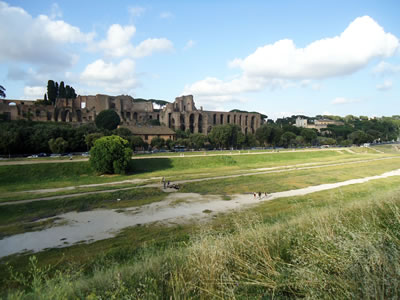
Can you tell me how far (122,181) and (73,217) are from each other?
10.5 metres

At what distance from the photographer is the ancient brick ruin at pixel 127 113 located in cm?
5759

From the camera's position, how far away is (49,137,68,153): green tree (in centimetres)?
3391

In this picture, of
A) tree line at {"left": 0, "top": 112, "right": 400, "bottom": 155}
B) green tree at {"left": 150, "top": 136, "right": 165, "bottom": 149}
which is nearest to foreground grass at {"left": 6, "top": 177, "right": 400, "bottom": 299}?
tree line at {"left": 0, "top": 112, "right": 400, "bottom": 155}

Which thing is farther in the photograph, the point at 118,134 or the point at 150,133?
the point at 150,133

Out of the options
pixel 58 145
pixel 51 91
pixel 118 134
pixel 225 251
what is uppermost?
pixel 51 91

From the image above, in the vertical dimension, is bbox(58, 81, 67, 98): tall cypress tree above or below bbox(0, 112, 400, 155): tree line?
above

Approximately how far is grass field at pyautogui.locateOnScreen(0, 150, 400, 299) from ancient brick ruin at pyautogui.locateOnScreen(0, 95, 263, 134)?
38.7 metres

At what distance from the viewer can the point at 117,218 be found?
559 inches

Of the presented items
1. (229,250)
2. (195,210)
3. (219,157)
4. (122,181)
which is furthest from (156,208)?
(219,157)

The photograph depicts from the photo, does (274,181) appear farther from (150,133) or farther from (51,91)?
(51,91)

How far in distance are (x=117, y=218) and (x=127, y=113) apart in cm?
6279

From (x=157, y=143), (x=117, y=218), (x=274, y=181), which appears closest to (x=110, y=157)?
(x=117, y=218)

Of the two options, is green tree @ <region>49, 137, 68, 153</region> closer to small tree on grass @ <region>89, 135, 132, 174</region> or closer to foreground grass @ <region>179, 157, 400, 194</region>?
small tree on grass @ <region>89, 135, 132, 174</region>

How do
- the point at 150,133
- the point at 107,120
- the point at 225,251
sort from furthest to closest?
the point at 107,120 < the point at 150,133 < the point at 225,251
